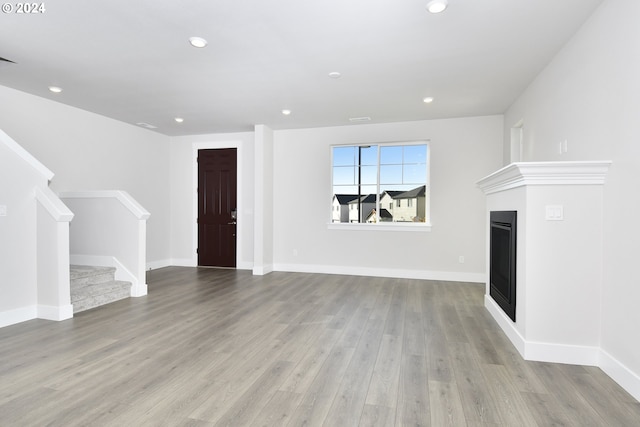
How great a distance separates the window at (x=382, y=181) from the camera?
19.4ft

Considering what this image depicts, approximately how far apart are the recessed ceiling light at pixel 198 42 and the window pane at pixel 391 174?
3762mm

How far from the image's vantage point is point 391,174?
6035 mm

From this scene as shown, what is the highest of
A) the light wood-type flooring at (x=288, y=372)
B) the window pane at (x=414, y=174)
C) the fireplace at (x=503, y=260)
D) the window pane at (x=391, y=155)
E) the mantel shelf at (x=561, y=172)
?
the window pane at (x=391, y=155)

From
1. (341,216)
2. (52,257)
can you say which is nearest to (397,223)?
(341,216)

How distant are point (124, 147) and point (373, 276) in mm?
4991

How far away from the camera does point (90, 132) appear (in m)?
5.38

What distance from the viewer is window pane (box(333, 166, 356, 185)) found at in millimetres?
6261

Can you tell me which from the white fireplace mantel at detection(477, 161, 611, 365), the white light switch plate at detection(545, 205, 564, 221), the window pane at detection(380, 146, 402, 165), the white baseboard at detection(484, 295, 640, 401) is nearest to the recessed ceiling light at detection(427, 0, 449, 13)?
the white fireplace mantel at detection(477, 161, 611, 365)

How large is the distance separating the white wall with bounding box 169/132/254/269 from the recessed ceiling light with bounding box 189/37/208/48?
3.54m

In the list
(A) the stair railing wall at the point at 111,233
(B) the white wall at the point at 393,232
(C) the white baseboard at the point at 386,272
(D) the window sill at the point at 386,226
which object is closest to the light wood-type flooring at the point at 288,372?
(A) the stair railing wall at the point at 111,233

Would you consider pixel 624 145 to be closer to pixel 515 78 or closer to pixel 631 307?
pixel 631 307

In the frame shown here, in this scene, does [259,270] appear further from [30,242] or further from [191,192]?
[30,242]

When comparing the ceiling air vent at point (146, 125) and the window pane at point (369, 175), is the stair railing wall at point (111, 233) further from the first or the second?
the window pane at point (369, 175)

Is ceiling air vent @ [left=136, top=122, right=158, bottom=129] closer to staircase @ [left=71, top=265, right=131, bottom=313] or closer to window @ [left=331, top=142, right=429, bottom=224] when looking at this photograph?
staircase @ [left=71, top=265, right=131, bottom=313]
